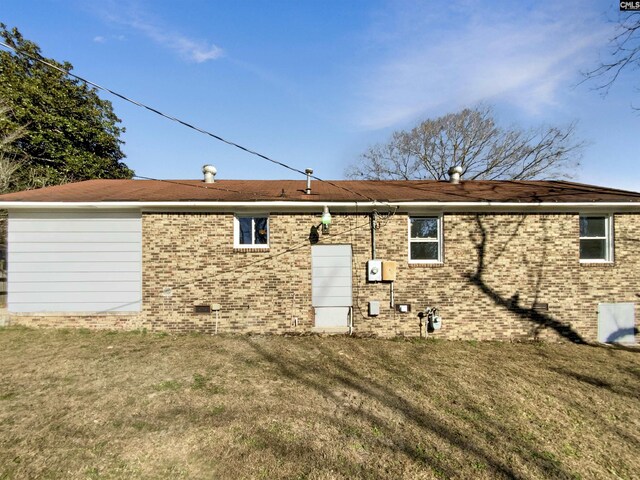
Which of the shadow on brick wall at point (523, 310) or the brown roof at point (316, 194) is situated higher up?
the brown roof at point (316, 194)

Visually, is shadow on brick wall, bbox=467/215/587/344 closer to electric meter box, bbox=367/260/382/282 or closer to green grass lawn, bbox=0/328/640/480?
green grass lawn, bbox=0/328/640/480

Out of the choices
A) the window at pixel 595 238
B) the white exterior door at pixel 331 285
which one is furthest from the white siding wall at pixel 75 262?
the window at pixel 595 238

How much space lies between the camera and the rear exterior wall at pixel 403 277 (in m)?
7.08

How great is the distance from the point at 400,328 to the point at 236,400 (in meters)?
4.65

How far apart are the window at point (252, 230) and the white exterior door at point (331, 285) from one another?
4.53ft

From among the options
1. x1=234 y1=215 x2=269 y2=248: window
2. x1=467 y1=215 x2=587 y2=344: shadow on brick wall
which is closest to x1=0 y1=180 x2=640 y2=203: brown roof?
x1=234 y1=215 x2=269 y2=248: window

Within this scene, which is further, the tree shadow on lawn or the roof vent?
the roof vent

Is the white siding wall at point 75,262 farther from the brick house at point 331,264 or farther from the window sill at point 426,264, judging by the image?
the window sill at point 426,264

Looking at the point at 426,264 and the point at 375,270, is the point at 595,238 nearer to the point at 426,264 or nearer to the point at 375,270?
the point at 426,264

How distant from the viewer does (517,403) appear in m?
4.04

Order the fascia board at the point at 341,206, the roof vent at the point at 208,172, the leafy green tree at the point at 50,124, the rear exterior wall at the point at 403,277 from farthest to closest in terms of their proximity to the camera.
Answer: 1. the leafy green tree at the point at 50,124
2. the roof vent at the point at 208,172
3. the rear exterior wall at the point at 403,277
4. the fascia board at the point at 341,206

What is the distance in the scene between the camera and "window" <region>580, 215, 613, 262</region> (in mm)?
7402

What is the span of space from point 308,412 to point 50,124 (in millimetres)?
21080

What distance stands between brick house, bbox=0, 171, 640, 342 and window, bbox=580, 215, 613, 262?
0.10 feet
